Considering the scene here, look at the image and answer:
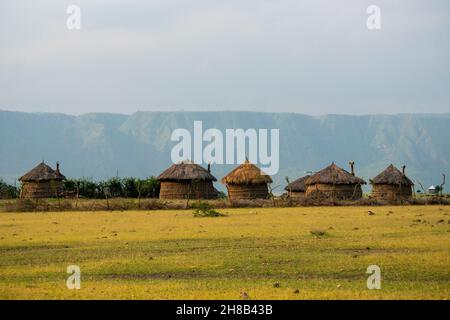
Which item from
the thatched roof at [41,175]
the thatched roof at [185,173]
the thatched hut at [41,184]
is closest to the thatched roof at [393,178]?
the thatched roof at [185,173]

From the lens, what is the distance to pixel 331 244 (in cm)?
1741

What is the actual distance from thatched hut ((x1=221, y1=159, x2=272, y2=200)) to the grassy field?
24484mm

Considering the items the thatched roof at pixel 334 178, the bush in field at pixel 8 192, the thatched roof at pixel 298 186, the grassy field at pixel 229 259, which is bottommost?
the grassy field at pixel 229 259

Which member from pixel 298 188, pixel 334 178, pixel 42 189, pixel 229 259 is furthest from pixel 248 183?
pixel 229 259

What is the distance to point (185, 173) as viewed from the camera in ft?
167

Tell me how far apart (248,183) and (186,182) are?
14.0ft

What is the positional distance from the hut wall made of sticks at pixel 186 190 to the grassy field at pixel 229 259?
2571 centimetres

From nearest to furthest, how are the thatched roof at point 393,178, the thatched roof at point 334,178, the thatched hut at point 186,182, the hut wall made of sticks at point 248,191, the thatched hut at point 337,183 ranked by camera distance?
the thatched hut at point 337,183, the thatched roof at point 334,178, the hut wall made of sticks at point 248,191, the thatched hut at point 186,182, the thatched roof at point 393,178

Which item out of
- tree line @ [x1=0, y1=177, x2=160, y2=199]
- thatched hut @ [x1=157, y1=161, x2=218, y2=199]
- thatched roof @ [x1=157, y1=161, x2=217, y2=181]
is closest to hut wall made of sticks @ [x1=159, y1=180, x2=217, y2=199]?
thatched hut @ [x1=157, y1=161, x2=218, y2=199]

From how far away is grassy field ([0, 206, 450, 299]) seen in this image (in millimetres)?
11430

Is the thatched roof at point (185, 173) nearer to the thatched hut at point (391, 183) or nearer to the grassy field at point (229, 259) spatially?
the thatched hut at point (391, 183)

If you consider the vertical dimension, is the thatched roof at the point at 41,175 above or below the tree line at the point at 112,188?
above

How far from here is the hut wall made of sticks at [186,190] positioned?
50406 millimetres
